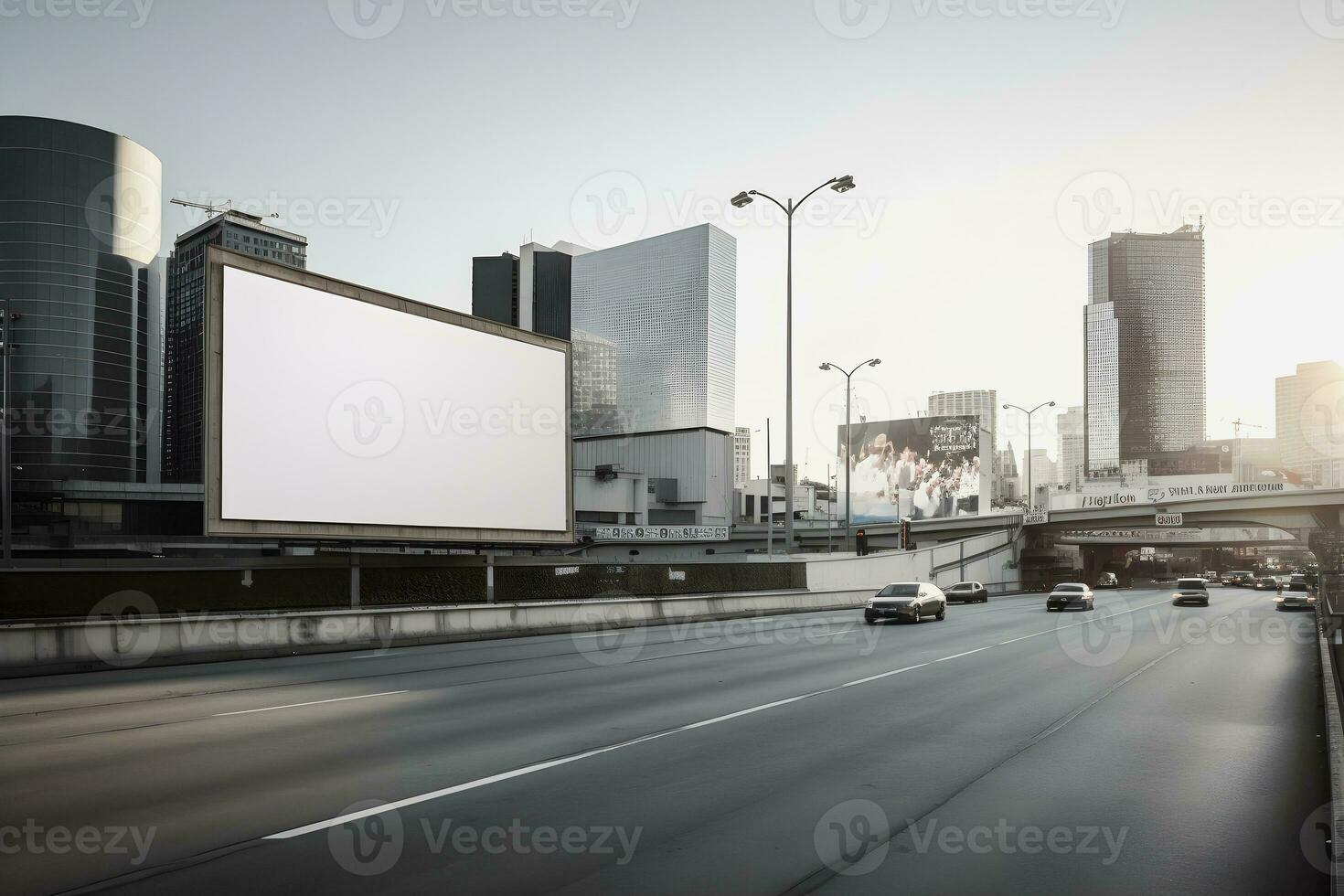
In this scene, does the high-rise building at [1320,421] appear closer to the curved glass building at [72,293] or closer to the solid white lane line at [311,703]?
the solid white lane line at [311,703]

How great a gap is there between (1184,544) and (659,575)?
282 ft

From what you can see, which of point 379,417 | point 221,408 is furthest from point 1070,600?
point 221,408

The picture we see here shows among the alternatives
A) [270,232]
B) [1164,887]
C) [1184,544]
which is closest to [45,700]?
[1164,887]

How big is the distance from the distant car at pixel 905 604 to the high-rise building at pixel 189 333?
166595 millimetres

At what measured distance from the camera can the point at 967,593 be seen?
1973 inches

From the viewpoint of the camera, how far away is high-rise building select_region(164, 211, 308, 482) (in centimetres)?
17875

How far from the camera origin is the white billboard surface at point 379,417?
69.4 feet

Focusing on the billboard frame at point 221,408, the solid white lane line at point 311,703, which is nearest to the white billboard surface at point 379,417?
the billboard frame at point 221,408

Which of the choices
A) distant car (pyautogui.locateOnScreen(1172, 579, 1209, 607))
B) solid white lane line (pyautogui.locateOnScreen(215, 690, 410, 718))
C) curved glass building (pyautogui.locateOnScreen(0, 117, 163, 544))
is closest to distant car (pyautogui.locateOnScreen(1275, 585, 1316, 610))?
distant car (pyautogui.locateOnScreen(1172, 579, 1209, 607))

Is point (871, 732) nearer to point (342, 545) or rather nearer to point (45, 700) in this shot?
point (45, 700)

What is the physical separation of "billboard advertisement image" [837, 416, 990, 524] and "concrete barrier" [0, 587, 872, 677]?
303 feet

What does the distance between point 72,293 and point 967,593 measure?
143116 millimetres

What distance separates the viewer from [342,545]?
952 inches

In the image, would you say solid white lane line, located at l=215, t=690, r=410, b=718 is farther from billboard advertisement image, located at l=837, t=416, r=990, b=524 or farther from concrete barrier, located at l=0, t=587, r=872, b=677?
billboard advertisement image, located at l=837, t=416, r=990, b=524
